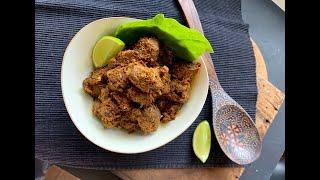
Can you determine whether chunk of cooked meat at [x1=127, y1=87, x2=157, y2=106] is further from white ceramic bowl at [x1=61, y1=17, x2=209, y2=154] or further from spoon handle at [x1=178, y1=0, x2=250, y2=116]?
spoon handle at [x1=178, y1=0, x2=250, y2=116]

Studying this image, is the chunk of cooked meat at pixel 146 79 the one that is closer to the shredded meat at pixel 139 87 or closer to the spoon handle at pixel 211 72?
the shredded meat at pixel 139 87

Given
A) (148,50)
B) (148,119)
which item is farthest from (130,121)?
(148,50)

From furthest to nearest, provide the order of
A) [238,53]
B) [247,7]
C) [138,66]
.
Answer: [247,7]
[238,53]
[138,66]

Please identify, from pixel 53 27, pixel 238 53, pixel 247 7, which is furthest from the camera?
pixel 247 7

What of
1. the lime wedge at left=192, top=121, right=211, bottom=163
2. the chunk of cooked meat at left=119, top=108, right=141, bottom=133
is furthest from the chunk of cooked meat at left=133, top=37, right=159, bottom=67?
the lime wedge at left=192, top=121, right=211, bottom=163

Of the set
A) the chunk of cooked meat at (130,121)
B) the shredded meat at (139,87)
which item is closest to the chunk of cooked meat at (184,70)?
the shredded meat at (139,87)
